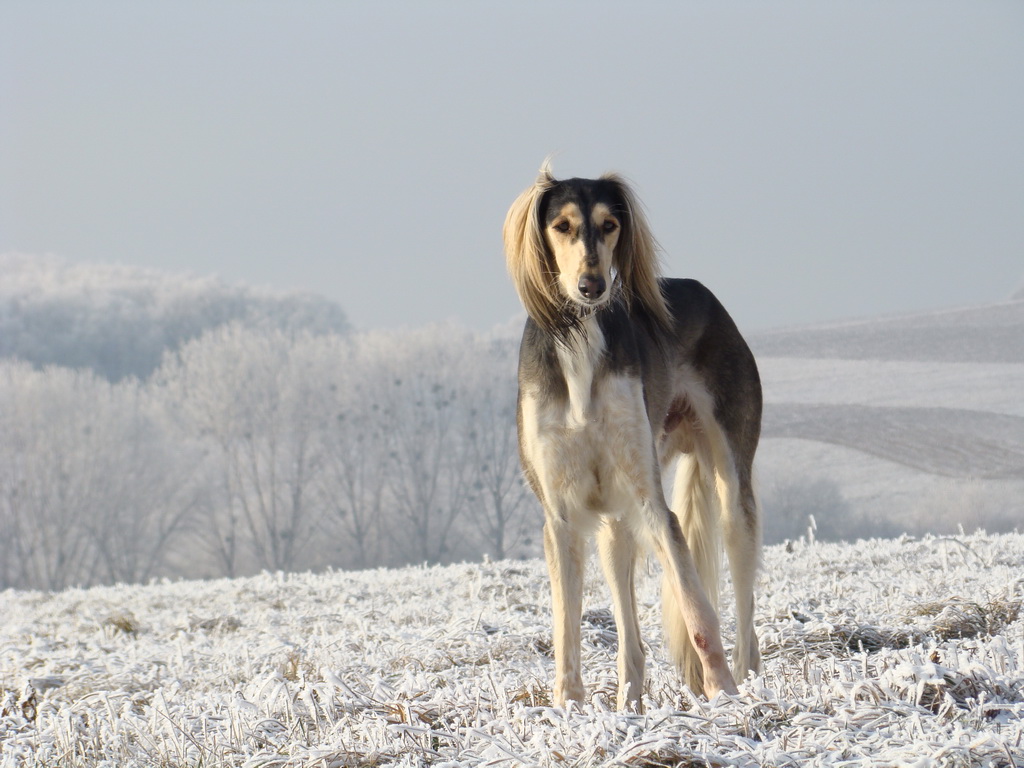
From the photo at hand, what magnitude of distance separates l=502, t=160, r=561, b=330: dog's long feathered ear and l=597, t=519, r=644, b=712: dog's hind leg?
1.02 m

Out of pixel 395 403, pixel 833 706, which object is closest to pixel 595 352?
pixel 833 706

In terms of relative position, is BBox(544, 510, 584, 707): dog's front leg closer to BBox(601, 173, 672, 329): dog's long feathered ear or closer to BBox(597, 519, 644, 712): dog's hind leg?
BBox(597, 519, 644, 712): dog's hind leg

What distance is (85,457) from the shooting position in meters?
38.4

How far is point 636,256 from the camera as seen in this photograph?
16.5 ft

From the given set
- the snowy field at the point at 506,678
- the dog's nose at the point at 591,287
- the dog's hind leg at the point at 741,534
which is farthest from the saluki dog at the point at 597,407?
the dog's hind leg at the point at 741,534

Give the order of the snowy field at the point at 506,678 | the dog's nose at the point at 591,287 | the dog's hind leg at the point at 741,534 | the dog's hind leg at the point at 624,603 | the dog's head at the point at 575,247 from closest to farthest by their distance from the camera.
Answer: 1. the snowy field at the point at 506,678
2. the dog's nose at the point at 591,287
3. the dog's head at the point at 575,247
4. the dog's hind leg at the point at 624,603
5. the dog's hind leg at the point at 741,534

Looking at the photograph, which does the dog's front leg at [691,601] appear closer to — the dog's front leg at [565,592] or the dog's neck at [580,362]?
the dog's front leg at [565,592]

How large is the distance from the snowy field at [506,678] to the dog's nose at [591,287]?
1.58 meters

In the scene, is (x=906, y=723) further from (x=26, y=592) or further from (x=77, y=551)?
(x=77, y=551)

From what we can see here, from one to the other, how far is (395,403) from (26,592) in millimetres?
25431

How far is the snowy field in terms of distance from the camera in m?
3.51

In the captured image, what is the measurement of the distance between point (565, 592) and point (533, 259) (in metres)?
1.46

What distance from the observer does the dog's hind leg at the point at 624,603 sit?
4.75 meters

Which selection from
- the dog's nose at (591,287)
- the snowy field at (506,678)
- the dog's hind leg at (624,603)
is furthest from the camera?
the dog's hind leg at (624,603)
